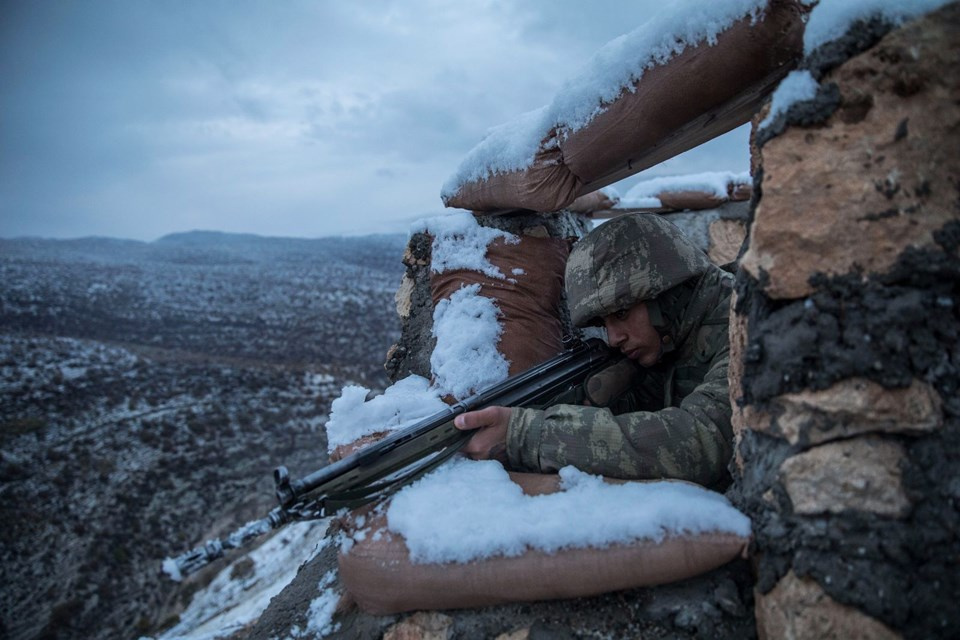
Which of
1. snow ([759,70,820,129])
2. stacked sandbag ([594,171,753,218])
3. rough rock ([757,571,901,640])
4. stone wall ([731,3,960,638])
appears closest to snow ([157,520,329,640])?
rough rock ([757,571,901,640])

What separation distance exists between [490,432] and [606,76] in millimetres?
1220

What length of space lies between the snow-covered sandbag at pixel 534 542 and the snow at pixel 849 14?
3.34 ft

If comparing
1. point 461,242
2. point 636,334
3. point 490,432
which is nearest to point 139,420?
point 461,242

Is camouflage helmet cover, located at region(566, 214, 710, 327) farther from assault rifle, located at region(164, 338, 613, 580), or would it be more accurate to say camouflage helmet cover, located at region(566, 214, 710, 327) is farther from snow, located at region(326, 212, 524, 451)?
snow, located at region(326, 212, 524, 451)

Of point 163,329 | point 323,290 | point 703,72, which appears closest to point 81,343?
point 163,329

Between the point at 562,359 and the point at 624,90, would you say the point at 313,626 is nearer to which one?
the point at 562,359

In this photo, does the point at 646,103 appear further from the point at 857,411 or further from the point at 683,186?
the point at 683,186

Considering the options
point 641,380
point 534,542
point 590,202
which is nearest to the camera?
point 534,542

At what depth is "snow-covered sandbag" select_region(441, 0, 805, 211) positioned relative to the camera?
125cm

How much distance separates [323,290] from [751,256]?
29.7 metres

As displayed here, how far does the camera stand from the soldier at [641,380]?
4.52 feet

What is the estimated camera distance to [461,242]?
8.13ft

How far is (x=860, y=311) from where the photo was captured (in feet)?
3.12

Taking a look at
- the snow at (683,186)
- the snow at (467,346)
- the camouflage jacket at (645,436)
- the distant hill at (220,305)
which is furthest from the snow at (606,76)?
the distant hill at (220,305)
